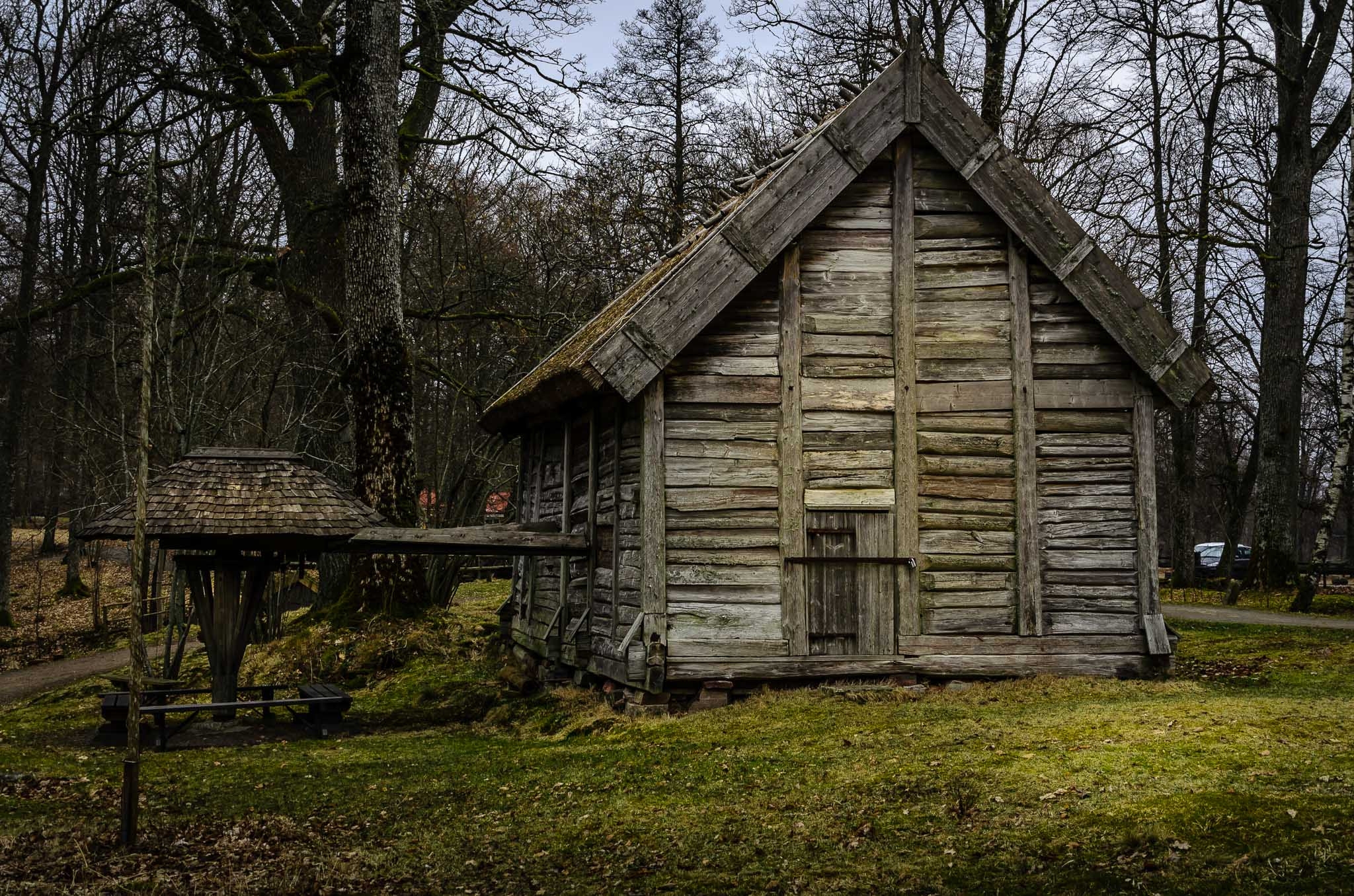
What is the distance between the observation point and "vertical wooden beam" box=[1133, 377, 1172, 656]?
1145 centimetres

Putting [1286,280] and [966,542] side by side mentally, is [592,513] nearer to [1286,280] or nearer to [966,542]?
[966,542]

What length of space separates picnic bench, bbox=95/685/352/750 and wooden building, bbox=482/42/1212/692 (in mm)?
3137

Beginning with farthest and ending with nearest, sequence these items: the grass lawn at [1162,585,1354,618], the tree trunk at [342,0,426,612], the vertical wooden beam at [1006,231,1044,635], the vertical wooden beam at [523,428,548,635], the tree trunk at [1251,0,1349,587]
Answer: the tree trunk at [1251,0,1349,587] → the grass lawn at [1162,585,1354,618] → the tree trunk at [342,0,426,612] → the vertical wooden beam at [523,428,548,635] → the vertical wooden beam at [1006,231,1044,635]

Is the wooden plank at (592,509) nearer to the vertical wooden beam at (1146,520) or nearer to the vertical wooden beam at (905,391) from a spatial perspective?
the vertical wooden beam at (905,391)

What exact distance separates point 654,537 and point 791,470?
153 centimetres

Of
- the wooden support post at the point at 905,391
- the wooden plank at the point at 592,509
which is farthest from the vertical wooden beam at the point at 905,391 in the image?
the wooden plank at the point at 592,509

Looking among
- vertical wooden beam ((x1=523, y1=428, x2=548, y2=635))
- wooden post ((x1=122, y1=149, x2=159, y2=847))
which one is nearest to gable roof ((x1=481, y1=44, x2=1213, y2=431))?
vertical wooden beam ((x1=523, y1=428, x2=548, y2=635))

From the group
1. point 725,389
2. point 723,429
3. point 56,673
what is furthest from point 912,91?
point 56,673

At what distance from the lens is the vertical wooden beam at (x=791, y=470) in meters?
11.0

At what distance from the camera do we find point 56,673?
58.7ft

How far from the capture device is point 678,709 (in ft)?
35.8

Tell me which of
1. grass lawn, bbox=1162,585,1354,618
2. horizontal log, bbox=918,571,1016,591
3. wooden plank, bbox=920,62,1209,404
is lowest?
grass lawn, bbox=1162,585,1354,618

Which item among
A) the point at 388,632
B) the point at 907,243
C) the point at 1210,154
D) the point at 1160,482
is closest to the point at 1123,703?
the point at 907,243

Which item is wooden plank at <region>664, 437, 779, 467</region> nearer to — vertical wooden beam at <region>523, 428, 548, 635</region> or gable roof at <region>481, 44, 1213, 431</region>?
gable roof at <region>481, 44, 1213, 431</region>
